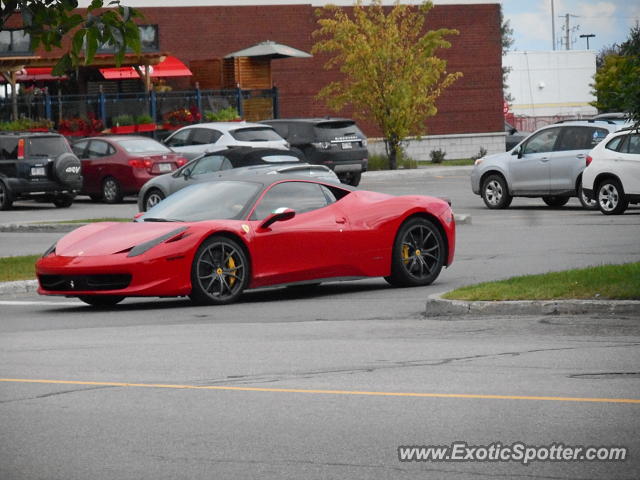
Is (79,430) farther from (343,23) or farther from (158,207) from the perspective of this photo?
(343,23)

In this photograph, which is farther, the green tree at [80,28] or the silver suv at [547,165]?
the silver suv at [547,165]

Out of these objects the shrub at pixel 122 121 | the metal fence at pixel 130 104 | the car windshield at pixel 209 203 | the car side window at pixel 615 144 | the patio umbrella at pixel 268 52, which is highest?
the patio umbrella at pixel 268 52

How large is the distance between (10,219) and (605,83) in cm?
3334

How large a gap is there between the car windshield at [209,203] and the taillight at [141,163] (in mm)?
16819

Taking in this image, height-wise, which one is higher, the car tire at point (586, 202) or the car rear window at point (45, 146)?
the car rear window at point (45, 146)

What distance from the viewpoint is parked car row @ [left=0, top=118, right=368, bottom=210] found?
30688 millimetres

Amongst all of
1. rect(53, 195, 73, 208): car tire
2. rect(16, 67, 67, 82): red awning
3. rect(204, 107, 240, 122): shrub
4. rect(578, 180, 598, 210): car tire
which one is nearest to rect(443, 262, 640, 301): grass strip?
rect(578, 180, 598, 210): car tire

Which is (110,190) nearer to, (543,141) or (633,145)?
(543,141)

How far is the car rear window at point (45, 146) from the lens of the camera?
1219 inches

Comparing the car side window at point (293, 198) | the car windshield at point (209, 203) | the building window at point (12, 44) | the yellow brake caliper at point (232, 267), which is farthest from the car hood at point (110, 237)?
the building window at point (12, 44)

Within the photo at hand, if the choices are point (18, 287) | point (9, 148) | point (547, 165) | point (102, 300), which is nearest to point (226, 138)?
point (9, 148)

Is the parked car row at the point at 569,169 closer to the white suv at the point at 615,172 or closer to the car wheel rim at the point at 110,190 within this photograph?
the white suv at the point at 615,172

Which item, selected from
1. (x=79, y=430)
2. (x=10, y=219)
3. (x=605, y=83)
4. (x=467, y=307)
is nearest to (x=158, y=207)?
(x=467, y=307)
